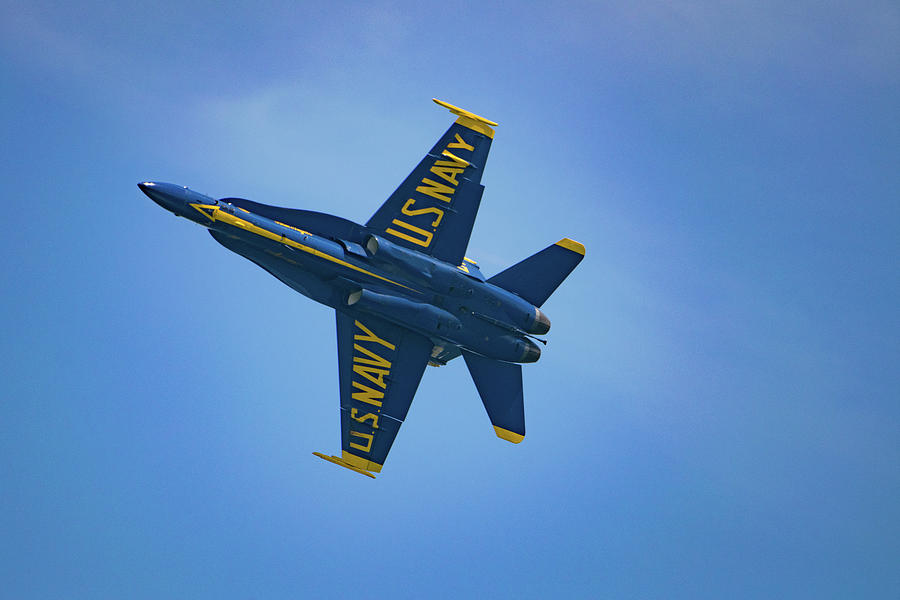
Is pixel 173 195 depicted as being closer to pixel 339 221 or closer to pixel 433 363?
pixel 339 221

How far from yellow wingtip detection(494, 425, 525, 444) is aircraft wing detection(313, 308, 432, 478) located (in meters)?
4.06

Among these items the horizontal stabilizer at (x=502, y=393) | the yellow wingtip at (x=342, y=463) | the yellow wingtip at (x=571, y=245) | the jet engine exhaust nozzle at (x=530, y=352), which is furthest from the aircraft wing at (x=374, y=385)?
the yellow wingtip at (x=571, y=245)

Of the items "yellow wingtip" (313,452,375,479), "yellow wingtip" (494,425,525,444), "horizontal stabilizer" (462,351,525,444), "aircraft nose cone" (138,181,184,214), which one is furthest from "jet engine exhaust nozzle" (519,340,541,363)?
"aircraft nose cone" (138,181,184,214)

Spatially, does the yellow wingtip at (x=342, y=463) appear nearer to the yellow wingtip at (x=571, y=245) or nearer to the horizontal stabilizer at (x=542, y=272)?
the horizontal stabilizer at (x=542, y=272)

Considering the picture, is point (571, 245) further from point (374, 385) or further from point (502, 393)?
point (374, 385)

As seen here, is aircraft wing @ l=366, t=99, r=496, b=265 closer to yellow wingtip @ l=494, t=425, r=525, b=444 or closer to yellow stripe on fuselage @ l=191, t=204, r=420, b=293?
yellow stripe on fuselage @ l=191, t=204, r=420, b=293

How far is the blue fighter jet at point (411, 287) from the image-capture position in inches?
1404

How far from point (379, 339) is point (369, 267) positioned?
3273 millimetres

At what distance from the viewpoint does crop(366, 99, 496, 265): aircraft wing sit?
37062mm

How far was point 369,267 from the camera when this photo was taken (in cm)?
3603

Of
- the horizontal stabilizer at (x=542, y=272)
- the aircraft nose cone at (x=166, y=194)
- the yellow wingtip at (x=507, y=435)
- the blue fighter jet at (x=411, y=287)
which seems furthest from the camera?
the yellow wingtip at (x=507, y=435)

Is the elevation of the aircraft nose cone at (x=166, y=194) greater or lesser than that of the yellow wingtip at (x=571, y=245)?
lesser

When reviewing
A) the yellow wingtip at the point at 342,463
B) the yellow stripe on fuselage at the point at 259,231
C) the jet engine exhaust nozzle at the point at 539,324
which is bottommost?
the yellow wingtip at the point at 342,463

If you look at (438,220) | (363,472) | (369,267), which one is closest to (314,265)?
(369,267)
